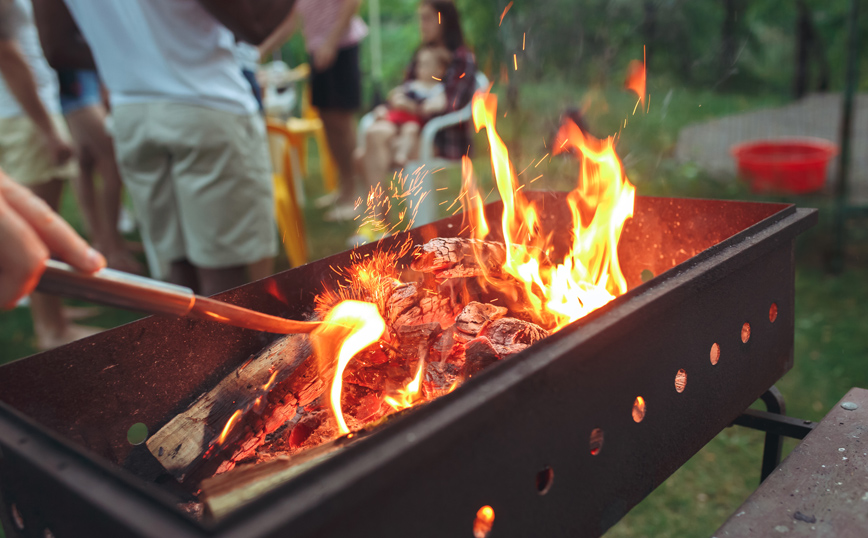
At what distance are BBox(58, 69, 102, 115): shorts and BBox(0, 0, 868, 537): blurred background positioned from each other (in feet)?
3.90

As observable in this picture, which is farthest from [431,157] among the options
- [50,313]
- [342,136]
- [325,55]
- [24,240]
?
[24,240]

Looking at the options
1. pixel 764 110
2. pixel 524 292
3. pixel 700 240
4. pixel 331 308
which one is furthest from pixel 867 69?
pixel 331 308

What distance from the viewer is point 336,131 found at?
16.0ft

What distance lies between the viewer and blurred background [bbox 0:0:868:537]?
2.29 m

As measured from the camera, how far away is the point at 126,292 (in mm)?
755

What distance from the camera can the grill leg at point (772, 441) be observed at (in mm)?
1348

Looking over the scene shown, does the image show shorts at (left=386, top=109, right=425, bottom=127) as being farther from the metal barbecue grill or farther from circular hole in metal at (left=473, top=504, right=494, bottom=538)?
circular hole in metal at (left=473, top=504, right=494, bottom=538)

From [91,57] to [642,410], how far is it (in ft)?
7.55

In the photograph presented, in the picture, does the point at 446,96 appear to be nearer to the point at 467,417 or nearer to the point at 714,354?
the point at 714,354

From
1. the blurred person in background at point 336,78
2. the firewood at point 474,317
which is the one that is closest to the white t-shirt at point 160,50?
the firewood at point 474,317

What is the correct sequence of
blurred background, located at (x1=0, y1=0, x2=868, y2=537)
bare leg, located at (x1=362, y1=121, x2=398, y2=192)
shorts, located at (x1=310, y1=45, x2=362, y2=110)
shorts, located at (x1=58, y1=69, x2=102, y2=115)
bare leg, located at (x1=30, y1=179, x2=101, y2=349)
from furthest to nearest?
shorts, located at (x1=310, y1=45, x2=362, y2=110) < bare leg, located at (x1=362, y1=121, x2=398, y2=192) < shorts, located at (x1=58, y1=69, x2=102, y2=115) < bare leg, located at (x1=30, y1=179, x2=101, y2=349) < blurred background, located at (x1=0, y1=0, x2=868, y2=537)

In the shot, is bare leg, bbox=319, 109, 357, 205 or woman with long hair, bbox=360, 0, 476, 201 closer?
woman with long hair, bbox=360, 0, 476, 201

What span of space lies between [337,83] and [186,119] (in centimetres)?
A: 284

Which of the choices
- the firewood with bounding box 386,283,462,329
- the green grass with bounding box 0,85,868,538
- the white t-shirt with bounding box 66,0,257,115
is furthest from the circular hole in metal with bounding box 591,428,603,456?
the white t-shirt with bounding box 66,0,257,115
